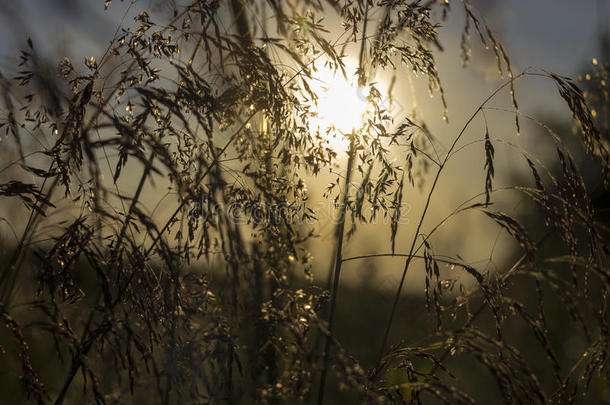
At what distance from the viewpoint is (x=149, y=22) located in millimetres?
1813

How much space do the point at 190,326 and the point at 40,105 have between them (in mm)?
883

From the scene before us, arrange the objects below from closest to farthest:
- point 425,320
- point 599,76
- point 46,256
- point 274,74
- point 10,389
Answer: point 46,256 → point 274,74 → point 599,76 → point 10,389 → point 425,320

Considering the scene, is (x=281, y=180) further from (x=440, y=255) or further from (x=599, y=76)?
(x=599, y=76)

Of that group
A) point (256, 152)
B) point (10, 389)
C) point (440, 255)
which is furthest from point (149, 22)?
point (10, 389)

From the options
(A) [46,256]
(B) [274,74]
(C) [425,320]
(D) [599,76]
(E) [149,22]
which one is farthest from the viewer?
(C) [425,320]

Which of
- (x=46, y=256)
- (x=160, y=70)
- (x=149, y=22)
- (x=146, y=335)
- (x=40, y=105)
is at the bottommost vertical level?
(x=146, y=335)

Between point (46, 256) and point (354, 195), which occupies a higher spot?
point (354, 195)

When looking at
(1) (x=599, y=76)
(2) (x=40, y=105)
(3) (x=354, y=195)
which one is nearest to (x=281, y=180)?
(3) (x=354, y=195)

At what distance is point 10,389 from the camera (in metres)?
3.46

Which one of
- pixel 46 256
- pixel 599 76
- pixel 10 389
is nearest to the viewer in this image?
pixel 46 256

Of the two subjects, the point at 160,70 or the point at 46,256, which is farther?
the point at 160,70

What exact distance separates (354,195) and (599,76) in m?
1.53

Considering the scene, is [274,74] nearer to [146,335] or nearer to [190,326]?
[190,326]

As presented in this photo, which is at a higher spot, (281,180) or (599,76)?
(599,76)
